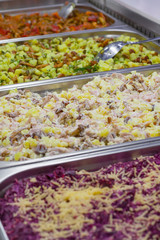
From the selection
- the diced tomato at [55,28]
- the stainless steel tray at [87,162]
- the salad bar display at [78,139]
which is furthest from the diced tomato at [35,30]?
the stainless steel tray at [87,162]

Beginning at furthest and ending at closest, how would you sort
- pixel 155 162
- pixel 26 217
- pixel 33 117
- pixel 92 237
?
pixel 33 117
pixel 155 162
pixel 26 217
pixel 92 237

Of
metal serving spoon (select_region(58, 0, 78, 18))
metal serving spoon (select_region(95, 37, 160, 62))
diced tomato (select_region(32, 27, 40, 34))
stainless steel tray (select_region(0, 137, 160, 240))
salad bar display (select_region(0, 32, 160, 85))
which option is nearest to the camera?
stainless steel tray (select_region(0, 137, 160, 240))

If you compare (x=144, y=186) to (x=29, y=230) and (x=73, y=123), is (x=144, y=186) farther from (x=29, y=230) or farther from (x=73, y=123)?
(x=73, y=123)

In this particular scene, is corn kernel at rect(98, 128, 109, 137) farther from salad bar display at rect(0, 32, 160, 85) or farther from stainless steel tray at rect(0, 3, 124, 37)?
stainless steel tray at rect(0, 3, 124, 37)

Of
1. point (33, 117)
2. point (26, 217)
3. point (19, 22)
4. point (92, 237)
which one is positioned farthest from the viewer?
point (19, 22)

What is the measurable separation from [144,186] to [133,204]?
15 cm

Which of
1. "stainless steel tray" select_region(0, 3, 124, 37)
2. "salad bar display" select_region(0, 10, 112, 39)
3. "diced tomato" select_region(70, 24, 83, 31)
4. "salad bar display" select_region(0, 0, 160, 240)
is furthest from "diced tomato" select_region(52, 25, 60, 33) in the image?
"stainless steel tray" select_region(0, 3, 124, 37)

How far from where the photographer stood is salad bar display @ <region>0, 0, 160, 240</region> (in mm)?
1608

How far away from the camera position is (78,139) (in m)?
2.23

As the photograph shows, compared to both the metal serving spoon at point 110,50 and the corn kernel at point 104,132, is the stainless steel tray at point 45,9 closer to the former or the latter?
the metal serving spoon at point 110,50

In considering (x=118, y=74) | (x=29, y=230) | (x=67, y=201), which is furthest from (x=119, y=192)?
(x=118, y=74)

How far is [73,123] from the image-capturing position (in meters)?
2.47

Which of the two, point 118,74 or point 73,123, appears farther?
point 118,74

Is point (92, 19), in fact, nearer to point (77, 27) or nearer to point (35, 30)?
point (77, 27)
